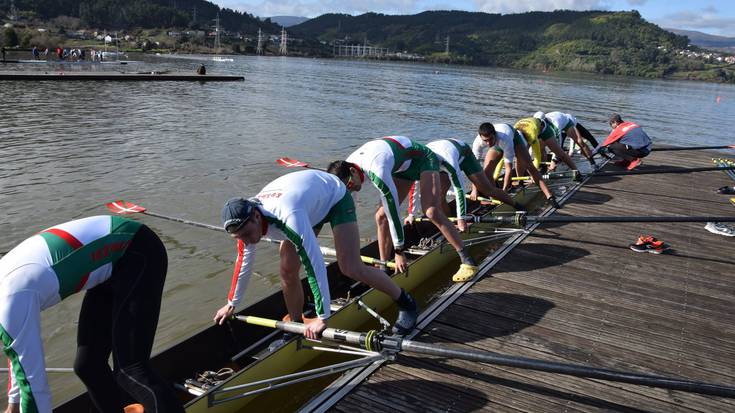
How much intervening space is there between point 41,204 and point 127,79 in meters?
36.8

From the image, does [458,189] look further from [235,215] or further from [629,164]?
[629,164]

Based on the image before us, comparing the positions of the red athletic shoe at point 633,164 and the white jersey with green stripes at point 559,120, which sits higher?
the white jersey with green stripes at point 559,120

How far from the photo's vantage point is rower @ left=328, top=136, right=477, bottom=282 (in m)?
7.44

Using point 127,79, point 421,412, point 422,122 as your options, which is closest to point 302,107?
point 422,122

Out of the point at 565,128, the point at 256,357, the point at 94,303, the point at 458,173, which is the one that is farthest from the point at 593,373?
the point at 565,128

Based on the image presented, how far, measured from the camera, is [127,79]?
4725 cm

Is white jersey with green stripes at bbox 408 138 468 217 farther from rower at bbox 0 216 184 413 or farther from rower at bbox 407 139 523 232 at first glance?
rower at bbox 0 216 184 413

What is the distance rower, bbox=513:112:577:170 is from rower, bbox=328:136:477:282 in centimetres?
635

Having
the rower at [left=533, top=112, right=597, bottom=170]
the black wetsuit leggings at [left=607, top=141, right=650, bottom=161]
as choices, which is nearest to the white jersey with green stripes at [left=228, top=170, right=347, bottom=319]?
the rower at [left=533, top=112, right=597, bottom=170]

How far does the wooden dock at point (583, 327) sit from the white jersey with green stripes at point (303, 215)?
145 cm

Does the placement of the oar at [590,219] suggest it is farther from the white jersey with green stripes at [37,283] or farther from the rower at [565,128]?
the white jersey with green stripes at [37,283]

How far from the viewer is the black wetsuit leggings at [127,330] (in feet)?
14.5

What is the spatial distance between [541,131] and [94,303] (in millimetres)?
13219

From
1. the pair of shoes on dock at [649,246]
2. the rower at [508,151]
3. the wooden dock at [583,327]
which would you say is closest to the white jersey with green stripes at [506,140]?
the rower at [508,151]
